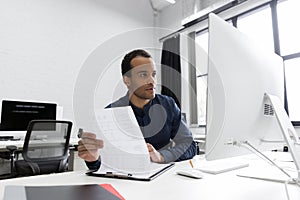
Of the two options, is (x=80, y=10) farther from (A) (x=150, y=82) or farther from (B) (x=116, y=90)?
(A) (x=150, y=82)

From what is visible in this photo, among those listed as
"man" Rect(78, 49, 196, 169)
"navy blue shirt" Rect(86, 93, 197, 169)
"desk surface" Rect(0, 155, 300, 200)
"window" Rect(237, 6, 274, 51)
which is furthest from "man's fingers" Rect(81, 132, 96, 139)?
"window" Rect(237, 6, 274, 51)

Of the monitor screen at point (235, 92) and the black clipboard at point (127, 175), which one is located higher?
the monitor screen at point (235, 92)

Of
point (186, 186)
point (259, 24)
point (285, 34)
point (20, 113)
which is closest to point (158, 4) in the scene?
point (259, 24)

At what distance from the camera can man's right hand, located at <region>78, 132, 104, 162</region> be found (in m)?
0.79

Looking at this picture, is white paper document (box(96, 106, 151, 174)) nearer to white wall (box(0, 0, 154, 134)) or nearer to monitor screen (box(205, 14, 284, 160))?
monitor screen (box(205, 14, 284, 160))

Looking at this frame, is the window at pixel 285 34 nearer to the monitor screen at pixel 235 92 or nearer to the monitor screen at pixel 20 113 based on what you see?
the monitor screen at pixel 20 113

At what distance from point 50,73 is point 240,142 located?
3376 millimetres

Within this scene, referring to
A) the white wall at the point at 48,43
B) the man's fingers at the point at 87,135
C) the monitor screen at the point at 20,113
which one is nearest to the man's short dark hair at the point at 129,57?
the man's fingers at the point at 87,135

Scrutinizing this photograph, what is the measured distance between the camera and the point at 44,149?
7.15 ft

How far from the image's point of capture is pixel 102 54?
1.29 metres

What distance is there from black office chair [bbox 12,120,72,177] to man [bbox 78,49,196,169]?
1.21 m

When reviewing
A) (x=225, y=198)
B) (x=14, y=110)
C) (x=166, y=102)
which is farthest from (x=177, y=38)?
(x=225, y=198)

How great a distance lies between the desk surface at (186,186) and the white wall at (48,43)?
90.5 inches

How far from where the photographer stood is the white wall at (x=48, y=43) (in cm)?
323
